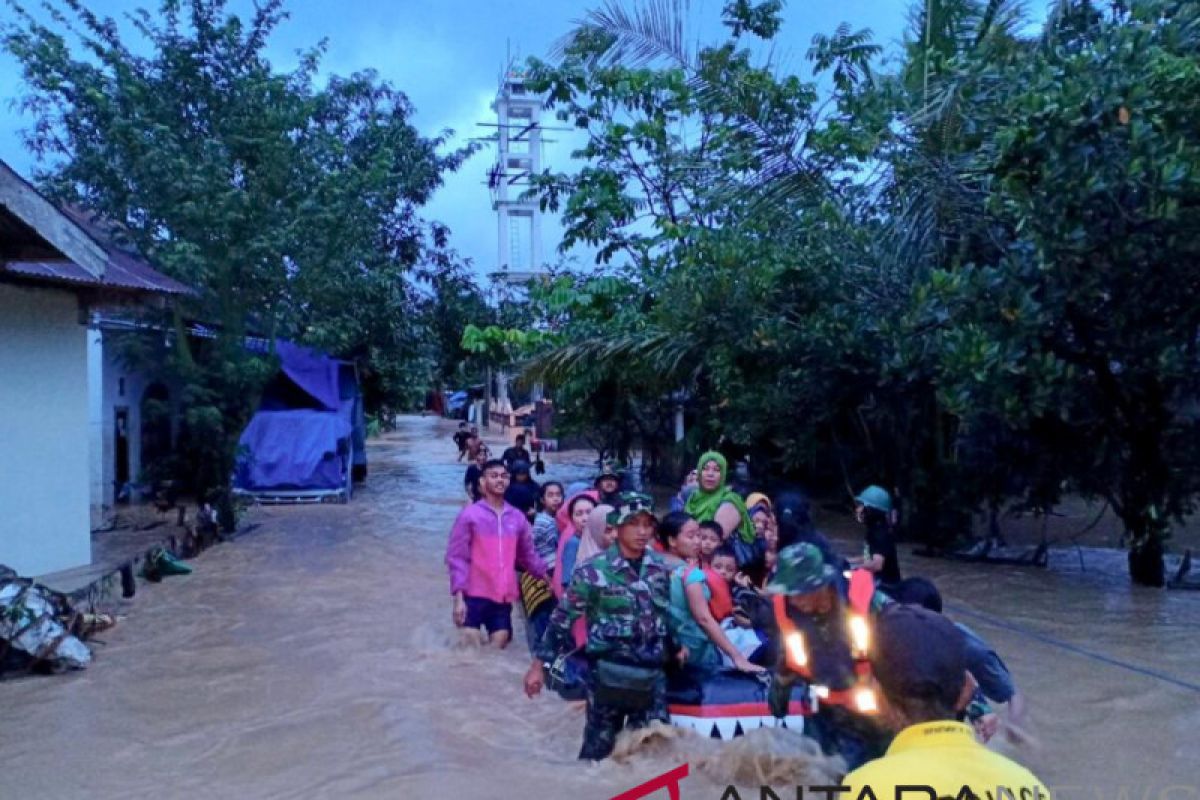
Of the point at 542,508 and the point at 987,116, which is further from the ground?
the point at 987,116

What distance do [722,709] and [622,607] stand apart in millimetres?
957

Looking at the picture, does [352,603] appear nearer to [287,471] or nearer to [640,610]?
[640,610]

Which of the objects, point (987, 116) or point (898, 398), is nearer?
point (987, 116)

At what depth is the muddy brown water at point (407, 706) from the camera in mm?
5641

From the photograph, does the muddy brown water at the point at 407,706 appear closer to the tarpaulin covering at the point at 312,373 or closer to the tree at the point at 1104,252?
the tree at the point at 1104,252

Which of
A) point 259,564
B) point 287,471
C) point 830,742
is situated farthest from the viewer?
point 287,471

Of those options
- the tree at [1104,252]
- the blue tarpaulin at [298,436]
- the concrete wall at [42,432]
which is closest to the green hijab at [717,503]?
the tree at [1104,252]

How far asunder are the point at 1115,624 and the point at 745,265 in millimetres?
5306

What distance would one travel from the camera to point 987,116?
9836mm

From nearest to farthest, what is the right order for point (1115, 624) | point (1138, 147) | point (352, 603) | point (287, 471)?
point (1138, 147), point (1115, 624), point (352, 603), point (287, 471)

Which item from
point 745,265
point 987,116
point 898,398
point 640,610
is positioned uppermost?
point 987,116

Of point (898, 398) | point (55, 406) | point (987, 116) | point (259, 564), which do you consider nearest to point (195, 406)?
point (259, 564)

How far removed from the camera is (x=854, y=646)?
12.6 ft

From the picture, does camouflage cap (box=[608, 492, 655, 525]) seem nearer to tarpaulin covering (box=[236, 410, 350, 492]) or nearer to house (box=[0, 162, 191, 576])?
house (box=[0, 162, 191, 576])
